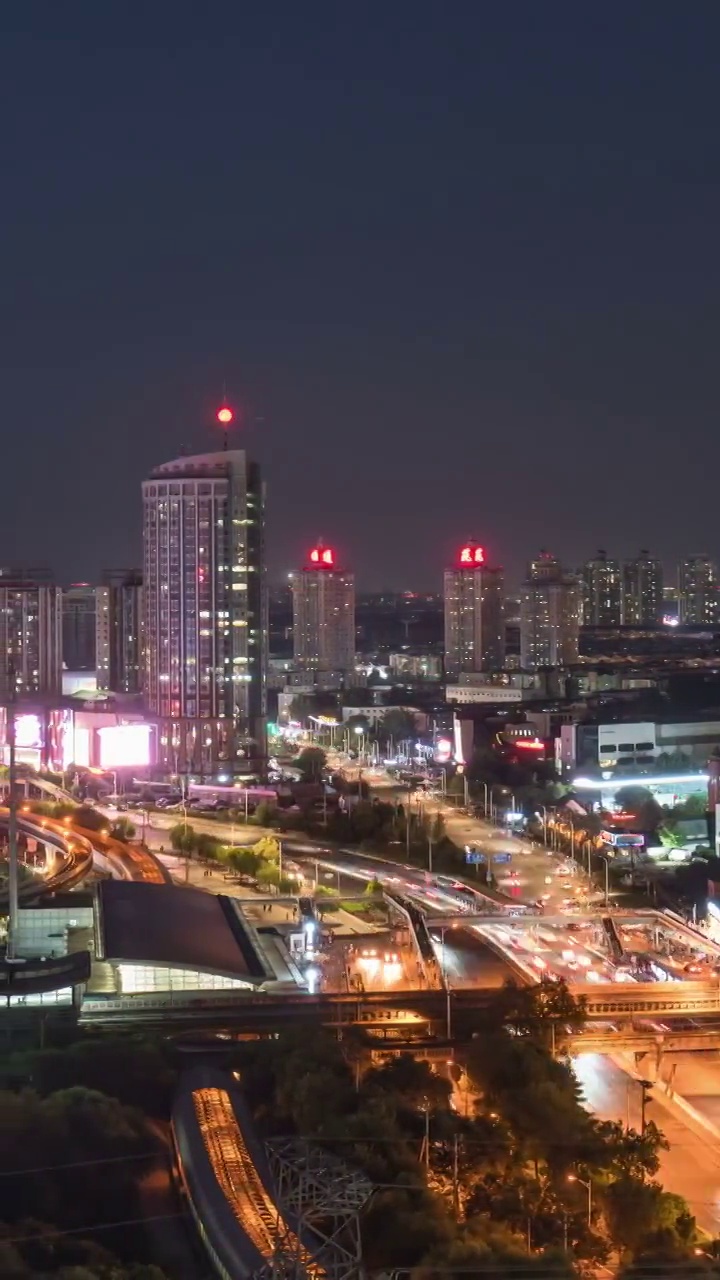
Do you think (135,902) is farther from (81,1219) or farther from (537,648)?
(537,648)

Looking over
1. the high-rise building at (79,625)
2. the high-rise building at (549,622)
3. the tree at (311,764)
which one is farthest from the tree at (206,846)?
the high-rise building at (549,622)

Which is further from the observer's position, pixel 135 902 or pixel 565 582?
pixel 565 582

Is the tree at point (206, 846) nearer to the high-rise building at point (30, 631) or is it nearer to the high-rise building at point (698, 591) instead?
the high-rise building at point (30, 631)

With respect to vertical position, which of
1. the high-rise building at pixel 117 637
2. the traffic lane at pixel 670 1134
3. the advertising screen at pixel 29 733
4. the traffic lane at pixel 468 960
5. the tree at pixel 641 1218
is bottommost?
the traffic lane at pixel 670 1134

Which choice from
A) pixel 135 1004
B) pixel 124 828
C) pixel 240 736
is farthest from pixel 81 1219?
pixel 240 736

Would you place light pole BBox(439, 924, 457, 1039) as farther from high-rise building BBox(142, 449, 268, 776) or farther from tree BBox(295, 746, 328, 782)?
high-rise building BBox(142, 449, 268, 776)

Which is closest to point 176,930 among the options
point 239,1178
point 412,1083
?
point 412,1083

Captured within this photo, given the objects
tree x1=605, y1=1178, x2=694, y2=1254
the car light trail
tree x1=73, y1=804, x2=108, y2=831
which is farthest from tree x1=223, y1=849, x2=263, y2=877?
tree x1=605, y1=1178, x2=694, y2=1254
